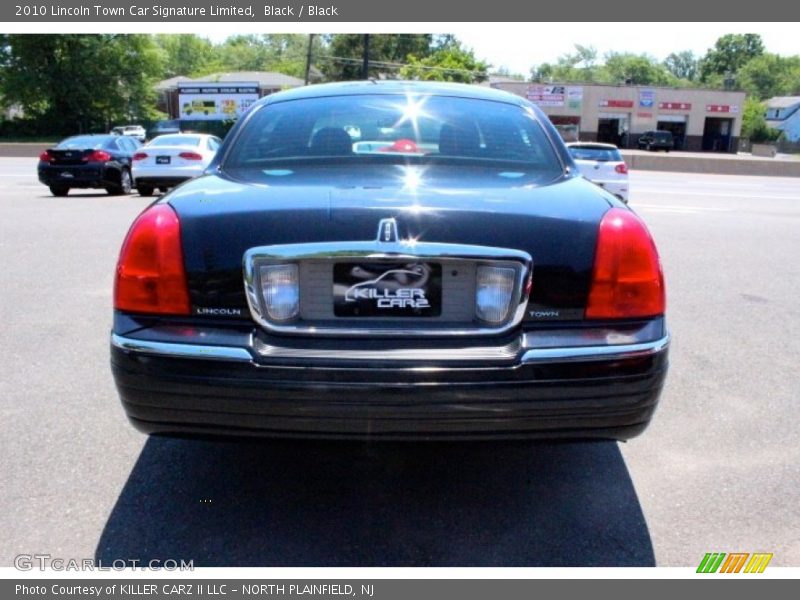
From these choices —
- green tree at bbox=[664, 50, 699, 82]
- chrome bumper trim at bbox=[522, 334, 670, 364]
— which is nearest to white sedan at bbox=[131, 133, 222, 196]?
chrome bumper trim at bbox=[522, 334, 670, 364]

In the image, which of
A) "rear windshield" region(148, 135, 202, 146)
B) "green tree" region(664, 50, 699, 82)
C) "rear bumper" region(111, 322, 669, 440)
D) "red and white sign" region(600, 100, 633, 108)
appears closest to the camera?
"rear bumper" region(111, 322, 669, 440)

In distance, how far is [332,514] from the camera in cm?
301

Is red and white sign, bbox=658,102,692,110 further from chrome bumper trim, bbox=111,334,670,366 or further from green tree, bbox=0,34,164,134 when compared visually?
chrome bumper trim, bbox=111,334,670,366

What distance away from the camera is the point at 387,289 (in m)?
2.55

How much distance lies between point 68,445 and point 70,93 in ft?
173

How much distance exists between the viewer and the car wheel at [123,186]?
1686 cm

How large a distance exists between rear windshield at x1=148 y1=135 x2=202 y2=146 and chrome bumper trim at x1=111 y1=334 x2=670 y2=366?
48.4 feet

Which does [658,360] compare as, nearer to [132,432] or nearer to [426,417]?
[426,417]

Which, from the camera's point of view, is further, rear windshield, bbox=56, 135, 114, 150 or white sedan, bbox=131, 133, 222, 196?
rear windshield, bbox=56, 135, 114, 150

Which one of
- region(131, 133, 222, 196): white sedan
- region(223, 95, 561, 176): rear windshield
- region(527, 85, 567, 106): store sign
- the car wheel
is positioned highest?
region(527, 85, 567, 106): store sign

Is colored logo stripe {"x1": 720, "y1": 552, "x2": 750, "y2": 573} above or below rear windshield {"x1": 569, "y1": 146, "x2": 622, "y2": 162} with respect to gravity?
below

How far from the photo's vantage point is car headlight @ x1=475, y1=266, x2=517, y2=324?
256 cm

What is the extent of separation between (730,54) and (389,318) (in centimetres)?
15085

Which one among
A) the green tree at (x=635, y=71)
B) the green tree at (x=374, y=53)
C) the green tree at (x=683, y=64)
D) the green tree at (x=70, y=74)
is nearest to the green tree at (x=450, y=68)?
the green tree at (x=374, y=53)
